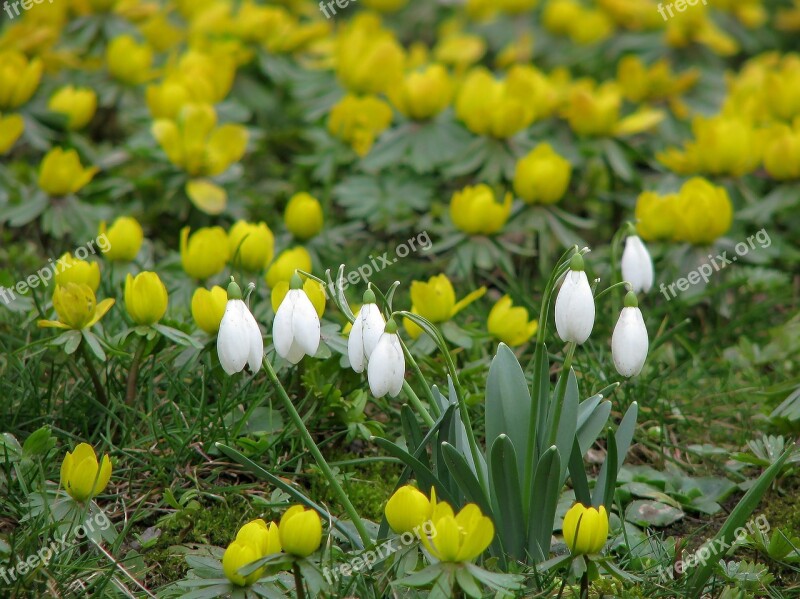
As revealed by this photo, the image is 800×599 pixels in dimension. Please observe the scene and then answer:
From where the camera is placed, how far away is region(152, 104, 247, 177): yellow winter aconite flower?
9.61ft

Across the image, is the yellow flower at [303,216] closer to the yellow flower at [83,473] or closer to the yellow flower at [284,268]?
the yellow flower at [284,268]

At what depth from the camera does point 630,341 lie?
1539mm

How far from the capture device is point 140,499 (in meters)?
2.00

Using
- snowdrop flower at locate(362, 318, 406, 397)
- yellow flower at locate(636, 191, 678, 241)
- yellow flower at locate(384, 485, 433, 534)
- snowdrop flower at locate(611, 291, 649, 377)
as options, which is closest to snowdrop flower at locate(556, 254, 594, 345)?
snowdrop flower at locate(611, 291, 649, 377)

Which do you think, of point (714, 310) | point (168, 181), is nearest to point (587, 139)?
point (714, 310)

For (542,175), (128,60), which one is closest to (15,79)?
(128,60)

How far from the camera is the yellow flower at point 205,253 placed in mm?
2324

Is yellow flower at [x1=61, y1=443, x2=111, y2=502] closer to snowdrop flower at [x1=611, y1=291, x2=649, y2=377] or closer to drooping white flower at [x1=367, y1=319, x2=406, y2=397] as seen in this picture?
drooping white flower at [x1=367, y1=319, x2=406, y2=397]

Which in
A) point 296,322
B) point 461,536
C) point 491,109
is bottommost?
point 461,536

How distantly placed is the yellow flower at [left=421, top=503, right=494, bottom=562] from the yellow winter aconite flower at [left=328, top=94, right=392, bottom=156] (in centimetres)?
190

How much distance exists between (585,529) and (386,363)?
449mm

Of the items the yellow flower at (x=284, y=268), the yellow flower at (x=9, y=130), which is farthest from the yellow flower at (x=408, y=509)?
the yellow flower at (x=9, y=130)

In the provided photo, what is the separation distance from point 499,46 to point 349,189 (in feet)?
6.04

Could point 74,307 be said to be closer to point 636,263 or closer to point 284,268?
point 284,268
